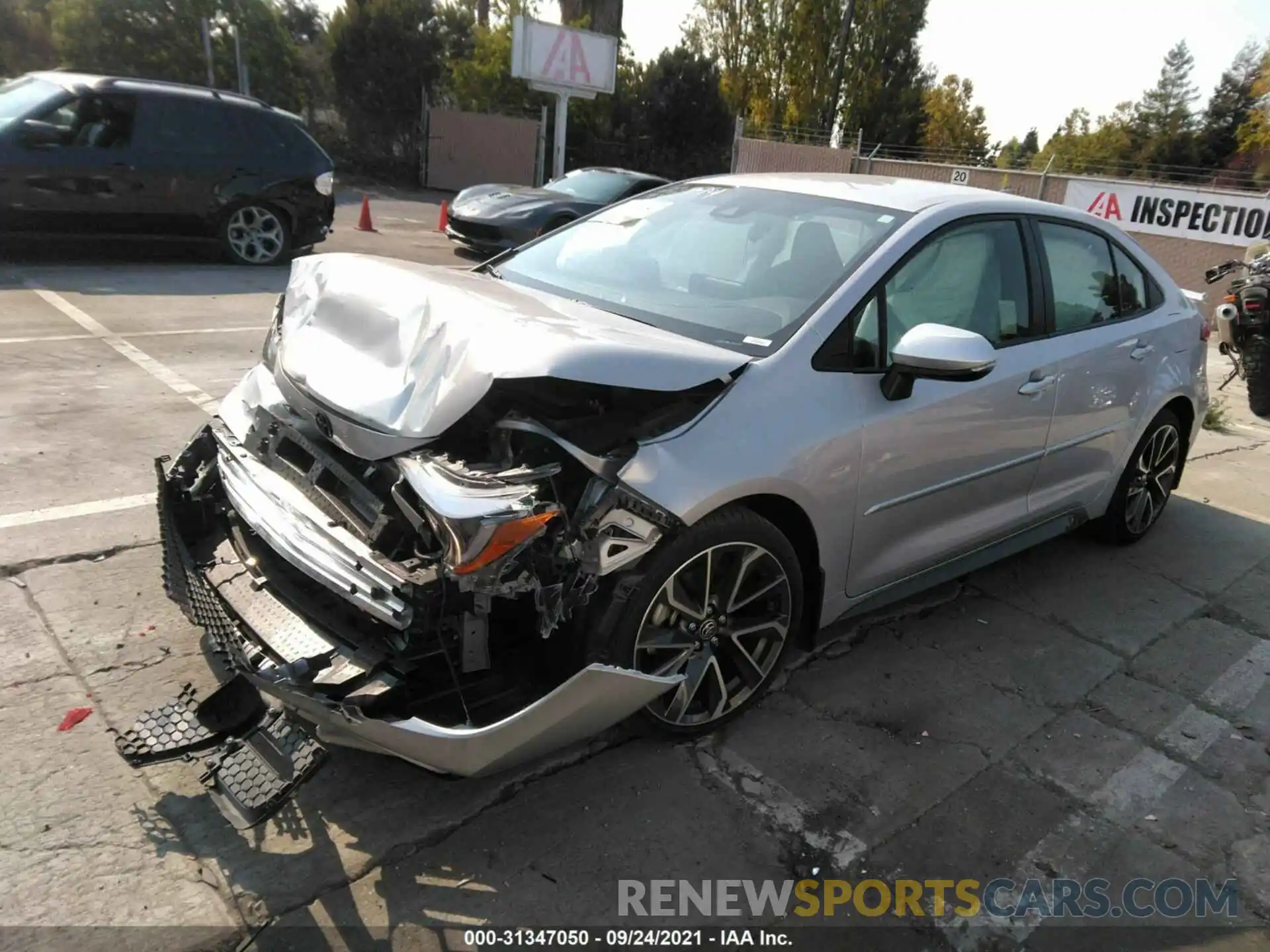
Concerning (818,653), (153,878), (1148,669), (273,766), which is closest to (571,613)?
(273,766)

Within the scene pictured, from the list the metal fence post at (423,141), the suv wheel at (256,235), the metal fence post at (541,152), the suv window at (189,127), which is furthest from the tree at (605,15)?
the suv window at (189,127)

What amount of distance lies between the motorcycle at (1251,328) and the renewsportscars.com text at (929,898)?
303 inches

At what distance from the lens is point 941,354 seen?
2.95 meters

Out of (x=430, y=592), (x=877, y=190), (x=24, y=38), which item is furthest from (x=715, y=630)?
(x=24, y=38)

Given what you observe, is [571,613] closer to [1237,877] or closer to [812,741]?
[812,741]

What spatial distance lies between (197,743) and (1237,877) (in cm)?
295

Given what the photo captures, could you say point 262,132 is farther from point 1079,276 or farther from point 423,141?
point 423,141

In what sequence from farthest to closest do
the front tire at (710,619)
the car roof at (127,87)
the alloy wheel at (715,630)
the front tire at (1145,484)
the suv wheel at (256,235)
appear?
the suv wheel at (256,235)
the car roof at (127,87)
the front tire at (1145,484)
the alloy wheel at (715,630)
the front tire at (710,619)

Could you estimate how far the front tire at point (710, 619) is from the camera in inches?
103

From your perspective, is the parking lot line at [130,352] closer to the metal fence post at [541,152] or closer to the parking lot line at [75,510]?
the parking lot line at [75,510]

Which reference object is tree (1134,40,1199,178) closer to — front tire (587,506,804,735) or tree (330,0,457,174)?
tree (330,0,457,174)

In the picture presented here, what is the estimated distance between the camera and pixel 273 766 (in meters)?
2.34

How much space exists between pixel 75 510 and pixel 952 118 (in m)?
46.5

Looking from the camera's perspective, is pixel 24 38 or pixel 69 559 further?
pixel 24 38
